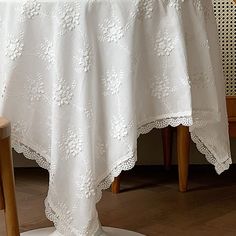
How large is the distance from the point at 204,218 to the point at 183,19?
2.75 feet

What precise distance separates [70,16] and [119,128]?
0.26 m

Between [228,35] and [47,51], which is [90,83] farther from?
[228,35]

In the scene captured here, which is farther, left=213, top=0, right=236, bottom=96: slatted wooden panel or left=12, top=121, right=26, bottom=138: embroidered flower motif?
left=213, top=0, right=236, bottom=96: slatted wooden panel

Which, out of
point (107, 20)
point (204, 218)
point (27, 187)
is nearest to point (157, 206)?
point (204, 218)

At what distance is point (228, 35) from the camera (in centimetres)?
217

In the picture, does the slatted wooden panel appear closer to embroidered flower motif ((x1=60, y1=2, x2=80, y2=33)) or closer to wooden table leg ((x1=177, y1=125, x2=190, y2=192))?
wooden table leg ((x1=177, y1=125, x2=190, y2=192))

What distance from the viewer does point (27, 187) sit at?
2279mm

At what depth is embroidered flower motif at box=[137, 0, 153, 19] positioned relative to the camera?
123cm

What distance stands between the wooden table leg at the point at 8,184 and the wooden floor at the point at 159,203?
549 mm

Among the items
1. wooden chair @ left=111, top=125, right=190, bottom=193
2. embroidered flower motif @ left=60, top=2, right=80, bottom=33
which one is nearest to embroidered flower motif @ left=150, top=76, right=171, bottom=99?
embroidered flower motif @ left=60, top=2, right=80, bottom=33

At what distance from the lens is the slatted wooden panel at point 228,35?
215 cm

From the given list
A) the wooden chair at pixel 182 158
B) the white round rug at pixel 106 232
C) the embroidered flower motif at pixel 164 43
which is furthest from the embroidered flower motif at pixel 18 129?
the wooden chair at pixel 182 158

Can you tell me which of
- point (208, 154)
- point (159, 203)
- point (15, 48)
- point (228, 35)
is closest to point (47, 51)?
point (15, 48)

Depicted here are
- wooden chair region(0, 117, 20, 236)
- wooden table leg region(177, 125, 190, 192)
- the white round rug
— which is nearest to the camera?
wooden chair region(0, 117, 20, 236)
